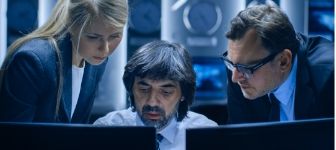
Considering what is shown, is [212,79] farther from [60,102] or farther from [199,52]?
[60,102]

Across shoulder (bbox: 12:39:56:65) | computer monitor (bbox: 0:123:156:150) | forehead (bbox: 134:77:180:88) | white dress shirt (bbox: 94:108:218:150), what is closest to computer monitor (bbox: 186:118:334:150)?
computer monitor (bbox: 0:123:156:150)

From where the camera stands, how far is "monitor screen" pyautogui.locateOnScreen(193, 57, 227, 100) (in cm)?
210

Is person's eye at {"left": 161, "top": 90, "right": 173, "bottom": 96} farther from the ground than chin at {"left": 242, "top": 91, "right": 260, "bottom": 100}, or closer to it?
farther from the ground

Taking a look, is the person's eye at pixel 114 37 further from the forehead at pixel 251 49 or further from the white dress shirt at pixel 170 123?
the forehead at pixel 251 49

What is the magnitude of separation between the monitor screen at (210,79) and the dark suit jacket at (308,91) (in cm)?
10

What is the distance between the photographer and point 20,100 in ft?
5.93

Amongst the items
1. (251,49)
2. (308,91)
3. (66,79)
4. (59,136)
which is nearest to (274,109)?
(308,91)

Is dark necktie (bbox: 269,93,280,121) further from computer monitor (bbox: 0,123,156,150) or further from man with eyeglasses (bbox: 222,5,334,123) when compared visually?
computer monitor (bbox: 0,123,156,150)

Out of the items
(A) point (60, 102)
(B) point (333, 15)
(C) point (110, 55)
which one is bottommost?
(A) point (60, 102)

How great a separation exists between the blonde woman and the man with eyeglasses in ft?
1.50

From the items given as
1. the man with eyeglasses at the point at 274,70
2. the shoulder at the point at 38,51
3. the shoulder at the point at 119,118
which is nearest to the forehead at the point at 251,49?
the man with eyeglasses at the point at 274,70

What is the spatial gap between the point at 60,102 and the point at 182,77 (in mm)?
420

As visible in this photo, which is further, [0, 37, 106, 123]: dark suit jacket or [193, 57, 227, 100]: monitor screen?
[193, 57, 227, 100]: monitor screen

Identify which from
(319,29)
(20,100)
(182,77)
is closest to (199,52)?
(182,77)
